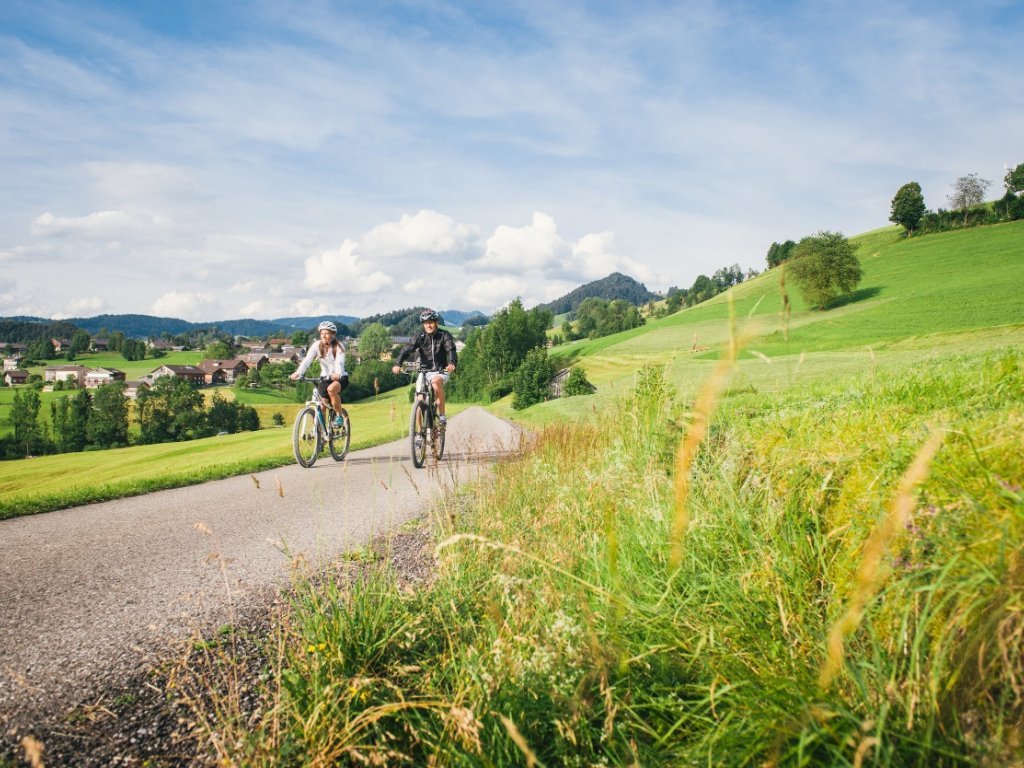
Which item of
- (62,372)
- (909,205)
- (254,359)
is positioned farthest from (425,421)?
(254,359)

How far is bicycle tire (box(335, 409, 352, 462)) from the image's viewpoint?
10914mm

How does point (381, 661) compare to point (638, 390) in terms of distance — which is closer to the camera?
point (381, 661)

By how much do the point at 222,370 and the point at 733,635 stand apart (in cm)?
17442

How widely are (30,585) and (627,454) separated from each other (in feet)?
16.6

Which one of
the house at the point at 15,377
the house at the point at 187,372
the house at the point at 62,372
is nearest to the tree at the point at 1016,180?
the house at the point at 187,372

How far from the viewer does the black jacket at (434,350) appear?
10.4 meters

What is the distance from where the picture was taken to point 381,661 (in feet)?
9.09

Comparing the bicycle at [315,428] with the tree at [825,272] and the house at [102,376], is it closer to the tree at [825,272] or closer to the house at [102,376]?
the tree at [825,272]

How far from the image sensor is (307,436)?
10695 millimetres

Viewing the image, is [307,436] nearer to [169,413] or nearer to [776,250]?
[169,413]

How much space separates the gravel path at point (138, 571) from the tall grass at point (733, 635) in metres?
0.76

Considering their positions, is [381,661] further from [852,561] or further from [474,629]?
[852,561]

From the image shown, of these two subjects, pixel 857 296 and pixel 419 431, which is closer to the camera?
pixel 419 431

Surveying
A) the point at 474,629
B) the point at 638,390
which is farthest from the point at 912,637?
the point at 638,390
